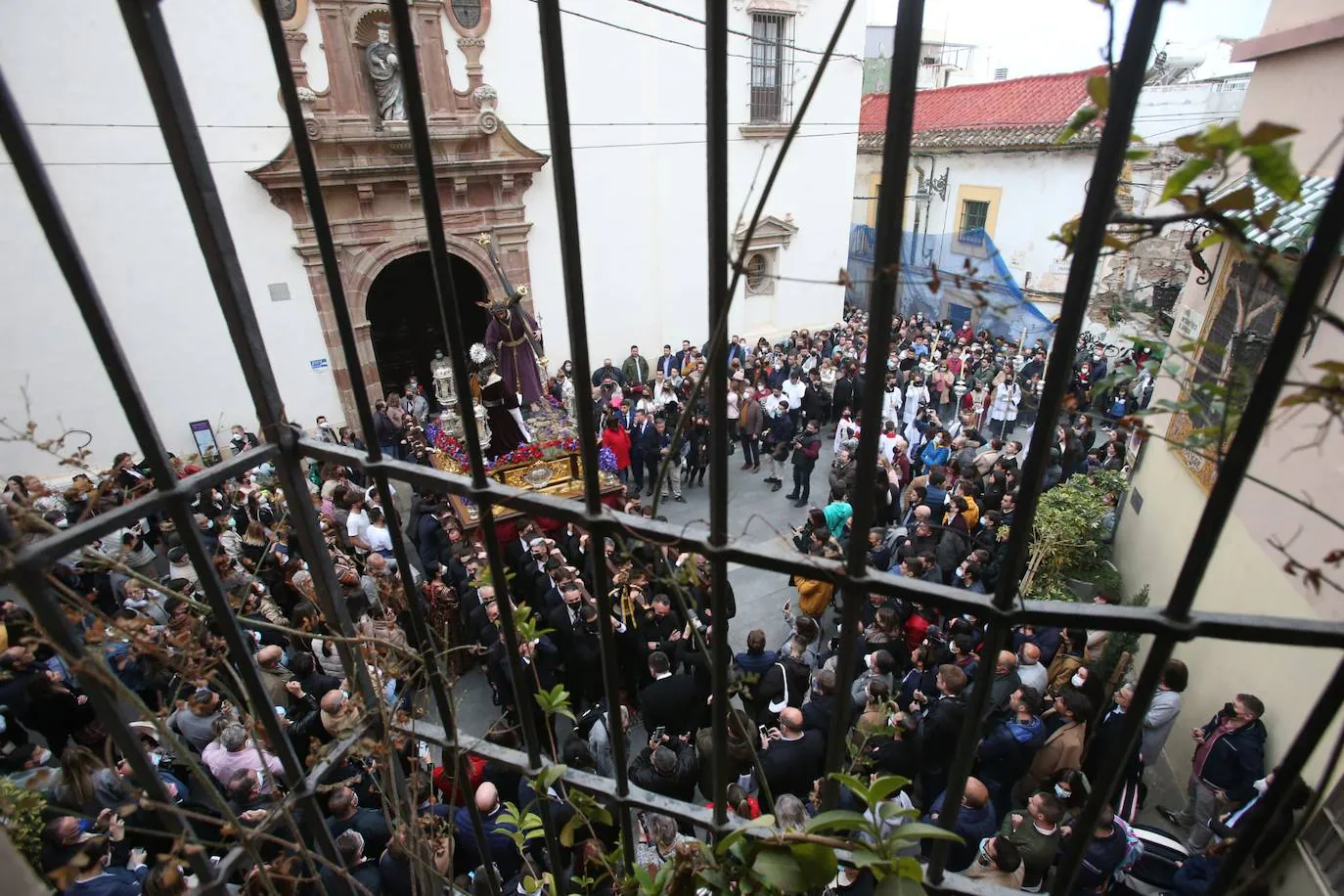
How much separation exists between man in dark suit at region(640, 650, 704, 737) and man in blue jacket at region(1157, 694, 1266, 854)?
3036 millimetres

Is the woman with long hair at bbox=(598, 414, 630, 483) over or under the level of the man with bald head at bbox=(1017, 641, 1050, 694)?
under

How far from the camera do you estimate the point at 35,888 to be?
1401 mm

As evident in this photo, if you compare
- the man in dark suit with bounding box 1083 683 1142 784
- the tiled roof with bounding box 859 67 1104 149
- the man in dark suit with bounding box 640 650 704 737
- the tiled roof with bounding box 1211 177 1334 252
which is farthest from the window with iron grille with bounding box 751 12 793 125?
the man in dark suit with bounding box 1083 683 1142 784

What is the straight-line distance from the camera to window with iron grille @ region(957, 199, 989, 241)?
18422 millimetres

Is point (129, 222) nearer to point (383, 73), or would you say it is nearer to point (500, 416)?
point (383, 73)

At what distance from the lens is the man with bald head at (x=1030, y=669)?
16.2ft

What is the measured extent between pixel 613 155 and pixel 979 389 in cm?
777

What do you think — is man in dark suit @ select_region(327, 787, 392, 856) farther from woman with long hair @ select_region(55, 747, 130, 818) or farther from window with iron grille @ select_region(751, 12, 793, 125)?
window with iron grille @ select_region(751, 12, 793, 125)

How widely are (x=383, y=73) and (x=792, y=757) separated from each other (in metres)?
11.5

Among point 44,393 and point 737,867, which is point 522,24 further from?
point 737,867

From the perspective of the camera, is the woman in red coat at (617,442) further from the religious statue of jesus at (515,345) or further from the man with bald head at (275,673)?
the man with bald head at (275,673)

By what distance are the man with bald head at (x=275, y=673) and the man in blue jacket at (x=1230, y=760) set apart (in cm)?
569

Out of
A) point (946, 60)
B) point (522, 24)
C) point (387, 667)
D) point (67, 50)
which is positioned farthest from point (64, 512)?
point (946, 60)

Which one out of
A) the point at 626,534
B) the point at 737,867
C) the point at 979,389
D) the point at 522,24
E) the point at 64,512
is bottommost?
the point at 979,389
